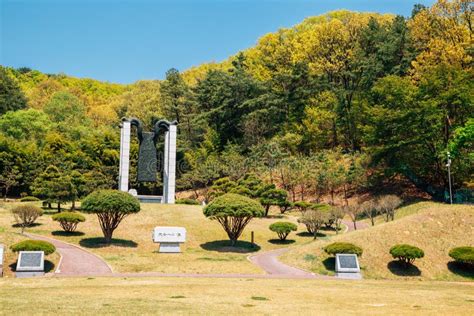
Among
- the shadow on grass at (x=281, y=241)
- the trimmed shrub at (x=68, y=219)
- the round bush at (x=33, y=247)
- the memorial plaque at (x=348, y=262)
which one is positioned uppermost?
the trimmed shrub at (x=68, y=219)

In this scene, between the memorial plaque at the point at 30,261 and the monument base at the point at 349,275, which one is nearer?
the memorial plaque at the point at 30,261

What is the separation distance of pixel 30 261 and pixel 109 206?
6550 mm

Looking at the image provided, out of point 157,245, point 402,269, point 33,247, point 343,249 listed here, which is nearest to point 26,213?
point 33,247

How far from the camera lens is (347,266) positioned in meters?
22.8

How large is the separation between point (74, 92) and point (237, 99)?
1599 inches

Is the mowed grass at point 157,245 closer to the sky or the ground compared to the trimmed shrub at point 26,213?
closer to the ground

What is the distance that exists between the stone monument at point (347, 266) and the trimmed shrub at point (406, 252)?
2.15 m

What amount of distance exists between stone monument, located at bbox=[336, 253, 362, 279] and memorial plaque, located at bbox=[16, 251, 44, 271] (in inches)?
568

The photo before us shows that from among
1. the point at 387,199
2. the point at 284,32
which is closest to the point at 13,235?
the point at 387,199

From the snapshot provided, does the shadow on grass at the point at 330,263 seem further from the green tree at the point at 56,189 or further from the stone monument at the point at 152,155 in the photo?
the stone monument at the point at 152,155

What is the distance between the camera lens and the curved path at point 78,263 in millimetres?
21516

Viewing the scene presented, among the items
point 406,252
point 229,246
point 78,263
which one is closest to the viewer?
point 406,252

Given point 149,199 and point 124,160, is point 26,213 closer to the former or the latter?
point 124,160

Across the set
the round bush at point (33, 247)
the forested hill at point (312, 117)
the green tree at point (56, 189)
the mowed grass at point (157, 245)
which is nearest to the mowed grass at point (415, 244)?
the mowed grass at point (157, 245)
